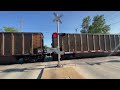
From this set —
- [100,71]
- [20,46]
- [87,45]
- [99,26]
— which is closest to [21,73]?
[100,71]

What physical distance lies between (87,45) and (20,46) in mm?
10160

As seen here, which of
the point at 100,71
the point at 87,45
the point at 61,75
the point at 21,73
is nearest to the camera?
the point at 61,75

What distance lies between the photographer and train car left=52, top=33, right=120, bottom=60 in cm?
2562

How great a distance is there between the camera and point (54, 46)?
25125 millimetres

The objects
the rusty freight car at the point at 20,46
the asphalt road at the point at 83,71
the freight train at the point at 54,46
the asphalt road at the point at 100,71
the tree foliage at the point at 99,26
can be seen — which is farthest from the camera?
the tree foliage at the point at 99,26

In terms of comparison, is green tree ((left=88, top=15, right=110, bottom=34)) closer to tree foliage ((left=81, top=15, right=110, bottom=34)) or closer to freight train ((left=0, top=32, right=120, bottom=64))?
tree foliage ((left=81, top=15, right=110, bottom=34))

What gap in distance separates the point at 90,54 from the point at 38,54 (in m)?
9.22

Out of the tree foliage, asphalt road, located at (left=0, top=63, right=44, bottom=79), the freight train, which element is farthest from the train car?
the tree foliage

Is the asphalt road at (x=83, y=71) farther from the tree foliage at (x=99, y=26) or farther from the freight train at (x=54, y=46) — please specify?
the tree foliage at (x=99, y=26)

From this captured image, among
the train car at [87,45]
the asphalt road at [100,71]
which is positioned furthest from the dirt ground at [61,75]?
the train car at [87,45]

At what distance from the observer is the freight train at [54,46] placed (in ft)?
74.0

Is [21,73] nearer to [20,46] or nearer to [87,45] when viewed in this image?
[20,46]

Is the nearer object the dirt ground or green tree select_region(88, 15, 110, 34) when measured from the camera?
the dirt ground
